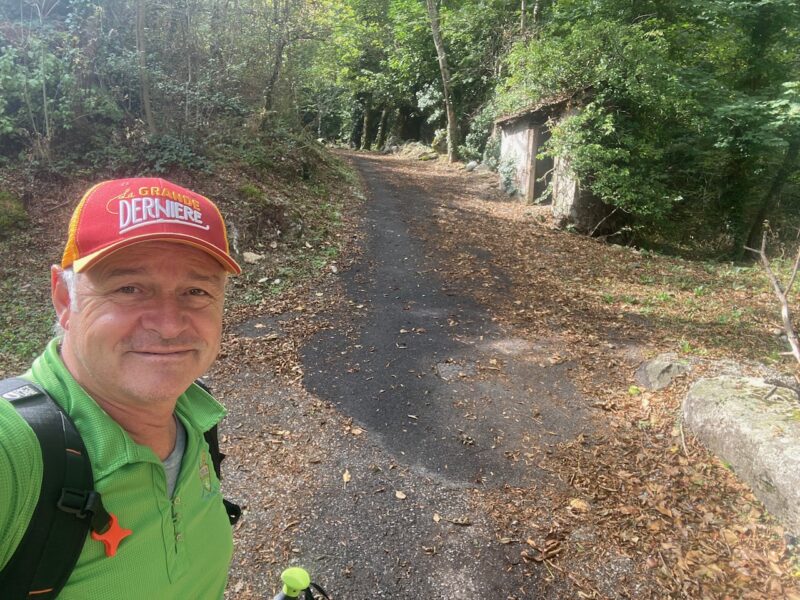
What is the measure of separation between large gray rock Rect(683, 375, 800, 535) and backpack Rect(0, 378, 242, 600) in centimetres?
424

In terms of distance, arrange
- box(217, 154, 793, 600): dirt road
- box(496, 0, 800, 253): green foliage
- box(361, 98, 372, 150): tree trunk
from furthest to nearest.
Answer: box(361, 98, 372, 150): tree trunk < box(496, 0, 800, 253): green foliage < box(217, 154, 793, 600): dirt road

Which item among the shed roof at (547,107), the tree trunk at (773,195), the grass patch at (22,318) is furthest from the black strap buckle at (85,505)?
the tree trunk at (773,195)

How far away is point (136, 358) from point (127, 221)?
38 centimetres

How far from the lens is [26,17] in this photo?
8.51 meters

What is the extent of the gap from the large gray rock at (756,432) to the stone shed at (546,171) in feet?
24.7

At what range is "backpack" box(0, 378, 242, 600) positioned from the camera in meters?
1.00

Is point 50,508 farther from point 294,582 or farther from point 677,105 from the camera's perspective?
point 677,105

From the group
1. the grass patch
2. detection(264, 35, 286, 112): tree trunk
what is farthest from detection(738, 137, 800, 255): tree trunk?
the grass patch

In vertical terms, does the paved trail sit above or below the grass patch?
below

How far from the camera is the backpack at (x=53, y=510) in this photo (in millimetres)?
998

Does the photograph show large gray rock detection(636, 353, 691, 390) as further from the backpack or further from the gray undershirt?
the backpack

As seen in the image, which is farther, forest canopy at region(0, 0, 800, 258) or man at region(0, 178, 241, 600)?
forest canopy at region(0, 0, 800, 258)

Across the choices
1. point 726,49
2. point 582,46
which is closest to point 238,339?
point 582,46

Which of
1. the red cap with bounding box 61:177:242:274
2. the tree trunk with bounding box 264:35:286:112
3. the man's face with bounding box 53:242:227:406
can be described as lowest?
the man's face with bounding box 53:242:227:406
